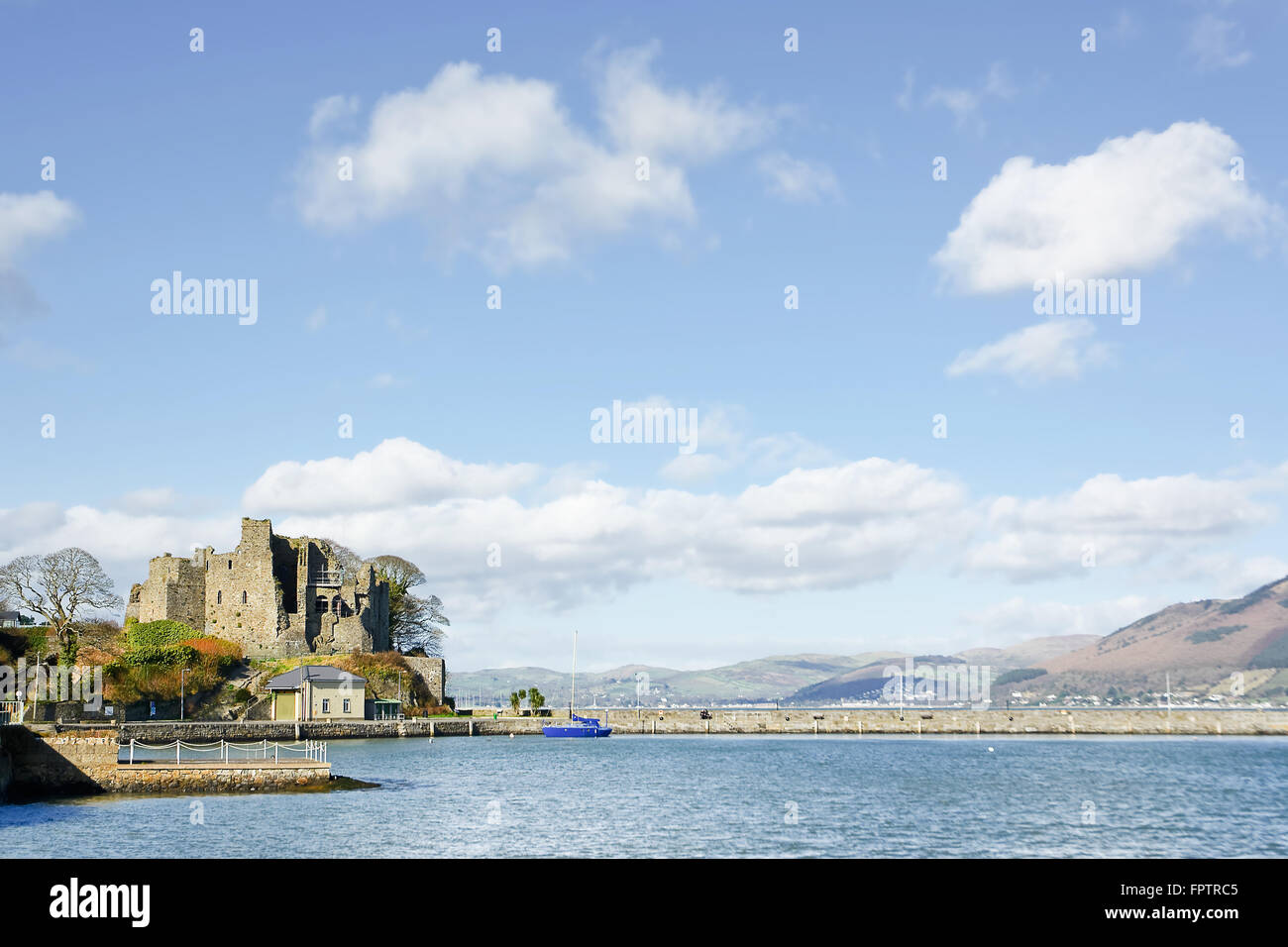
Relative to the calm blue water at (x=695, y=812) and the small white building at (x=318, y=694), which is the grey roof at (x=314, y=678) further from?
the calm blue water at (x=695, y=812)

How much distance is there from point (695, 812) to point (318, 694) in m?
56.1

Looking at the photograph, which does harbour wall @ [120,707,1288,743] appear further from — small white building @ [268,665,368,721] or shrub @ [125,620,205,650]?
shrub @ [125,620,205,650]

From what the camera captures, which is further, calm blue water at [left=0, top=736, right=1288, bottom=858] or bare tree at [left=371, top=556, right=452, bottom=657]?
bare tree at [left=371, top=556, right=452, bottom=657]

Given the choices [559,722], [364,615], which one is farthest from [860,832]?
[364,615]

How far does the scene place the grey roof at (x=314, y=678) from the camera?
87.6 metres

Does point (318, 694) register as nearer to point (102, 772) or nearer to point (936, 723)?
point (102, 772)

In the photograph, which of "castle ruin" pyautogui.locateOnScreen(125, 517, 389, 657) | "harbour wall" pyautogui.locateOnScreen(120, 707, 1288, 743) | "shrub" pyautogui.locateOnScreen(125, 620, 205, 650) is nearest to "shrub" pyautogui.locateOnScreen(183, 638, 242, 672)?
"shrub" pyautogui.locateOnScreen(125, 620, 205, 650)

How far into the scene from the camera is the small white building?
87.4 metres

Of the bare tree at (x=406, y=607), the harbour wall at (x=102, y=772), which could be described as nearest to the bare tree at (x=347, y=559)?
the bare tree at (x=406, y=607)

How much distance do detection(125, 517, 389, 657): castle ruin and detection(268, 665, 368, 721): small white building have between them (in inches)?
469

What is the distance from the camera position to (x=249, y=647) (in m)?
102

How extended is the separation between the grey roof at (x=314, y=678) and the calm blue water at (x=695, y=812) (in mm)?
16578

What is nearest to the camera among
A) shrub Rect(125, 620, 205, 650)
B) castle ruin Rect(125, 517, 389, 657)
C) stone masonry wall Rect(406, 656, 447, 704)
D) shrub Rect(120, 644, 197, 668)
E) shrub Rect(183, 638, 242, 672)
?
shrub Rect(120, 644, 197, 668)
